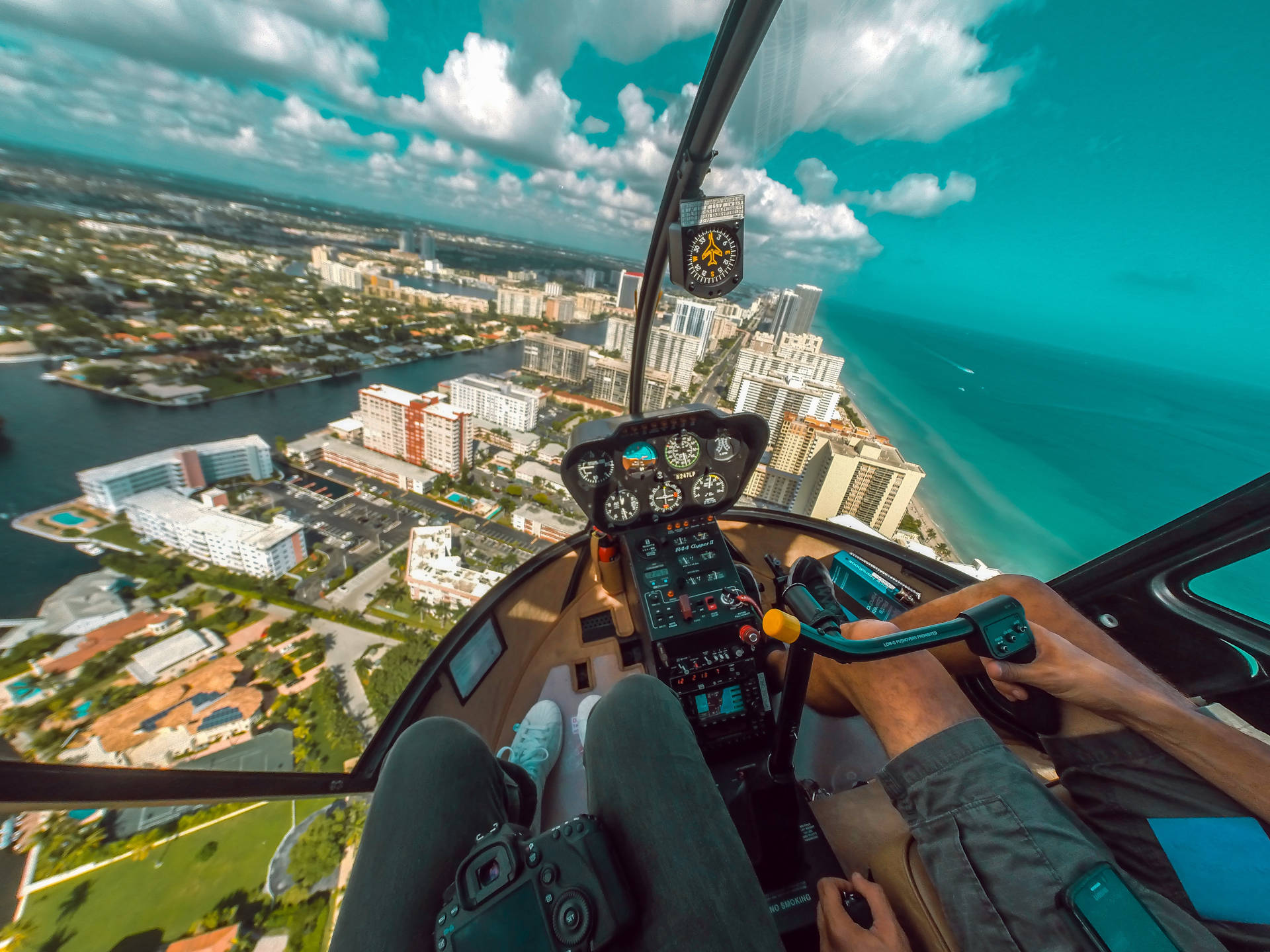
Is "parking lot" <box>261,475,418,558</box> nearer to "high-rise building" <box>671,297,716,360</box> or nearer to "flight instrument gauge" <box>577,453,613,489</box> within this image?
"flight instrument gauge" <box>577,453,613,489</box>

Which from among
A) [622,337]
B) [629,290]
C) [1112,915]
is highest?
[629,290]

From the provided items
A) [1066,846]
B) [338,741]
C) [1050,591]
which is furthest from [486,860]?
[338,741]

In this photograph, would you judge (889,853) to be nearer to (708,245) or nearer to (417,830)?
(417,830)

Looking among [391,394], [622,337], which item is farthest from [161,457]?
[622,337]

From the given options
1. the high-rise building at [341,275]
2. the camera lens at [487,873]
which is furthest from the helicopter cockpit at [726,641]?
the high-rise building at [341,275]

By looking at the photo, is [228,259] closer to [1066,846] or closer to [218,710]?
[218,710]

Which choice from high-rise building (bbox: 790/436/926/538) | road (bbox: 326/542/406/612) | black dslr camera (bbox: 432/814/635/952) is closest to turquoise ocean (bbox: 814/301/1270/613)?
high-rise building (bbox: 790/436/926/538)
